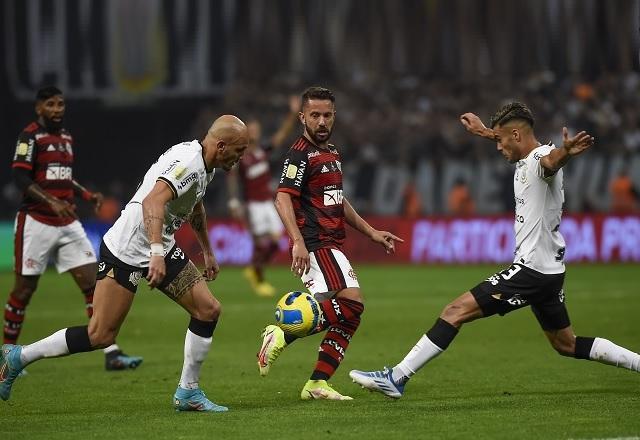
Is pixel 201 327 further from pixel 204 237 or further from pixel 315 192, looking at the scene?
pixel 315 192

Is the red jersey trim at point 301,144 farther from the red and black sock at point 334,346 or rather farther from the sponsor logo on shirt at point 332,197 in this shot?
the red and black sock at point 334,346

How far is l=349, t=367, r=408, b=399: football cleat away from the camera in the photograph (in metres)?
9.00

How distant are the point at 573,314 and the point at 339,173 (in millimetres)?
8038

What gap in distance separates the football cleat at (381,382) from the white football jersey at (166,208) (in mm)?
1831

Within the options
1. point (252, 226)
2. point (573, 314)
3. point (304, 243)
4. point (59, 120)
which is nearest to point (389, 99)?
point (252, 226)

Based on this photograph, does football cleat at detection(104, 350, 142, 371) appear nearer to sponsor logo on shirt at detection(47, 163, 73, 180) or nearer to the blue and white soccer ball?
sponsor logo on shirt at detection(47, 163, 73, 180)

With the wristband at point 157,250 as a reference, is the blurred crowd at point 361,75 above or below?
above

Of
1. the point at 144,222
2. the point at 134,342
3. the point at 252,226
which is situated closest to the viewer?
the point at 144,222

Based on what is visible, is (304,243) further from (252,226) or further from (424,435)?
(252,226)

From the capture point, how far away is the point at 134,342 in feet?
47.4

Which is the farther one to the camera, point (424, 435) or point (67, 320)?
point (67, 320)

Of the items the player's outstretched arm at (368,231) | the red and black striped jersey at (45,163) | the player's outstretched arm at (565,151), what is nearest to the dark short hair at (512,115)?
the player's outstretched arm at (565,151)

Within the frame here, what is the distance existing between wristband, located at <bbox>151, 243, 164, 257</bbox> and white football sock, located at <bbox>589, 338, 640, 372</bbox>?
3701 mm

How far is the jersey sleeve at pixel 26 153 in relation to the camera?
11.7 metres
